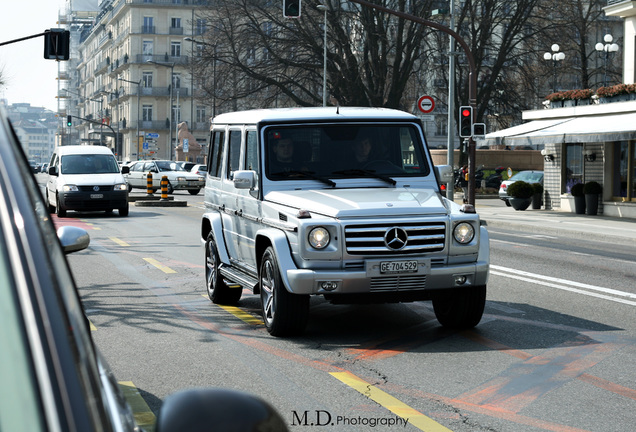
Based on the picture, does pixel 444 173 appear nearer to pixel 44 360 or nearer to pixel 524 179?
pixel 44 360

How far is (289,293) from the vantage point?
8.02 meters

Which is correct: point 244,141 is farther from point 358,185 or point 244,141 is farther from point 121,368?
point 121,368

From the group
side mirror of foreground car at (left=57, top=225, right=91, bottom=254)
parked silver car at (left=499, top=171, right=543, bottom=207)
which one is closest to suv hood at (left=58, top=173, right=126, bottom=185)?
parked silver car at (left=499, top=171, right=543, bottom=207)

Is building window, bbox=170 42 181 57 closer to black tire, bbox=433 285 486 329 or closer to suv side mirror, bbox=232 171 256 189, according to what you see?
suv side mirror, bbox=232 171 256 189

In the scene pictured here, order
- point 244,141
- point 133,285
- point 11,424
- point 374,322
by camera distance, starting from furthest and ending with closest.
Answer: point 133,285 → point 244,141 → point 374,322 → point 11,424

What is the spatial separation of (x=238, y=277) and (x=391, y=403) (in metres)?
3.59

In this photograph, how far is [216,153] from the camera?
11.1 m

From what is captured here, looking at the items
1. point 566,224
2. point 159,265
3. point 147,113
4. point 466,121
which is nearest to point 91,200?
point 466,121

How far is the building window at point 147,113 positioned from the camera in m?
113

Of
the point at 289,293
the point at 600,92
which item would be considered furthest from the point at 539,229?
the point at 289,293

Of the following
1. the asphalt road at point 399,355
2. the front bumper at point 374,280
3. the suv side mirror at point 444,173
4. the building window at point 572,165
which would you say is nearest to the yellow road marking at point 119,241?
the asphalt road at point 399,355

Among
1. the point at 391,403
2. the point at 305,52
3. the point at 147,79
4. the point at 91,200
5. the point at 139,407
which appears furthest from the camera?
the point at 147,79

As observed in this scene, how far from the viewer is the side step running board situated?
349 inches

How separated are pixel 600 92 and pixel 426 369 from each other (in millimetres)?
26396
